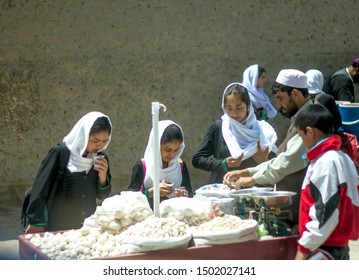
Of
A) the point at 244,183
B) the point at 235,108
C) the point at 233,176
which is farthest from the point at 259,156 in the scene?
the point at 244,183

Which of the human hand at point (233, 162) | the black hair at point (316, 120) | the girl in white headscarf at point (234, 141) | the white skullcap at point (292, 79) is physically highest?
the white skullcap at point (292, 79)

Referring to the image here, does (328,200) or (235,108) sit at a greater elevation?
(235,108)

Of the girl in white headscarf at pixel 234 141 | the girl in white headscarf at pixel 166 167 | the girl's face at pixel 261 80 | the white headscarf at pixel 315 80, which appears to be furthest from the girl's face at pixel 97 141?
the white headscarf at pixel 315 80

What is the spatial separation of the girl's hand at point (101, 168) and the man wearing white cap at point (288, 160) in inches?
28.0

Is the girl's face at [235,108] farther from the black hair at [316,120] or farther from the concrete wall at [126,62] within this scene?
the concrete wall at [126,62]

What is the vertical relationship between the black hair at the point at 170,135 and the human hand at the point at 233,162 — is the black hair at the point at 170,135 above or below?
above

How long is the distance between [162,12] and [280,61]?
146 cm

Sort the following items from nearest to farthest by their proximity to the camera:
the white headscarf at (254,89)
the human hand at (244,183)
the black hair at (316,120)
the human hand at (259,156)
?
the black hair at (316,120) → the human hand at (244,183) → the human hand at (259,156) → the white headscarf at (254,89)

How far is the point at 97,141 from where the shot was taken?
4094 mm

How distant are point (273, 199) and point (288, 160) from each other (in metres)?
0.34

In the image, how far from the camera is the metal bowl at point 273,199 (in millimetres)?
3647

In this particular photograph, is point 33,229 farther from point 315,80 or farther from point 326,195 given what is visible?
point 315,80

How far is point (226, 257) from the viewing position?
339 cm

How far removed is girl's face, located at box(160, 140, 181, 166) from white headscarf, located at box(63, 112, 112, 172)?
43cm
